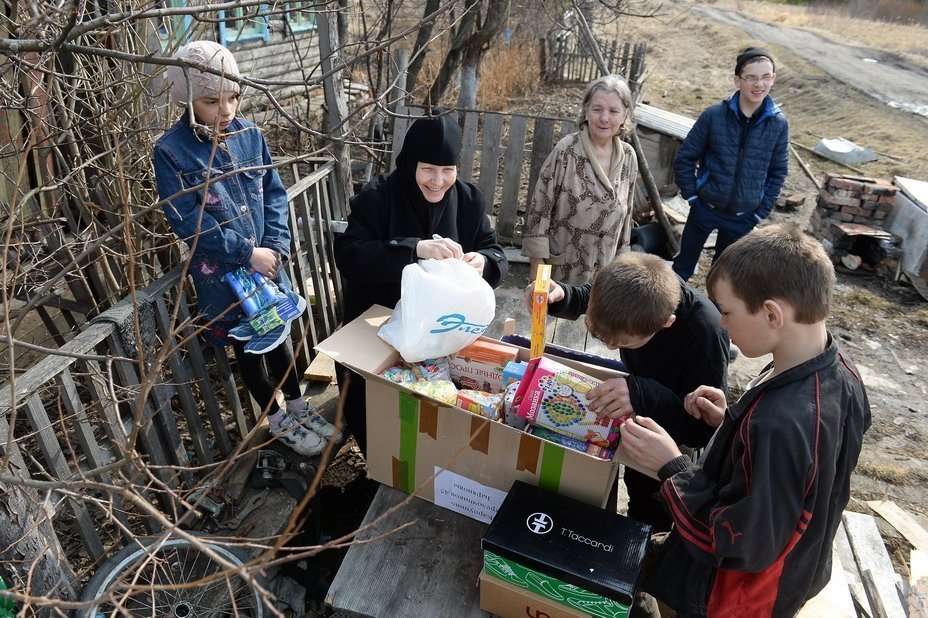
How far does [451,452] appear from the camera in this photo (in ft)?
6.81

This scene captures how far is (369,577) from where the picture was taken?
1973mm

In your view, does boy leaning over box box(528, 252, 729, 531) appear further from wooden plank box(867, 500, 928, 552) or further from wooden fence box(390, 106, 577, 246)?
wooden fence box(390, 106, 577, 246)

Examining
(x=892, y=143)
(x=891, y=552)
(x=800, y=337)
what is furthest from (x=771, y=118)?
(x=892, y=143)

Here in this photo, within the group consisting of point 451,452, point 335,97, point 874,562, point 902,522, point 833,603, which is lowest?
point 902,522

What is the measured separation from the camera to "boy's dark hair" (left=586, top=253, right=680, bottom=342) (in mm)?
1992

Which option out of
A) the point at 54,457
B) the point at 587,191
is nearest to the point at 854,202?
the point at 587,191

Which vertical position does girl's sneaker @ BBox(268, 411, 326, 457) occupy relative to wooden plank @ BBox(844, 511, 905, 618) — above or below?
above

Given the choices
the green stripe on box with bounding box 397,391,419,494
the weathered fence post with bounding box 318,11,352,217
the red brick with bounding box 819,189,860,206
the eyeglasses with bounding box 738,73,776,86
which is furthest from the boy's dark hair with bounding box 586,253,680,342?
the red brick with bounding box 819,189,860,206

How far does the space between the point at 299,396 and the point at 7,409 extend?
1.45 m

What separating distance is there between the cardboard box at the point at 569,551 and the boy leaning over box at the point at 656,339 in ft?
1.06

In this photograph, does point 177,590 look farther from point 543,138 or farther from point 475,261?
point 543,138

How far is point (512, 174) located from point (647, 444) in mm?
3674

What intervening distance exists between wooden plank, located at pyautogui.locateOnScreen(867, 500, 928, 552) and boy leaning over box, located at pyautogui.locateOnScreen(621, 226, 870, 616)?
1.84 meters

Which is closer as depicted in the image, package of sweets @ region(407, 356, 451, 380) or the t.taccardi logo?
the t.taccardi logo
